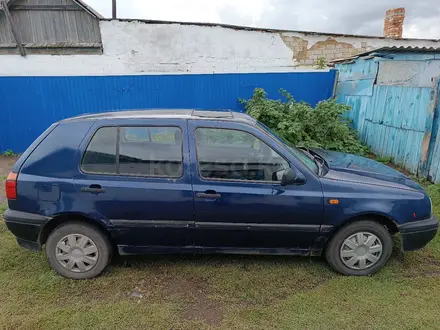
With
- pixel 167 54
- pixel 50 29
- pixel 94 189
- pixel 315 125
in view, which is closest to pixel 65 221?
pixel 94 189

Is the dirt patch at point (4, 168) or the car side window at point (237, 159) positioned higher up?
the car side window at point (237, 159)

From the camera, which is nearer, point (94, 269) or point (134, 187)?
point (134, 187)

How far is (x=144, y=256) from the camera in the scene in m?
3.37

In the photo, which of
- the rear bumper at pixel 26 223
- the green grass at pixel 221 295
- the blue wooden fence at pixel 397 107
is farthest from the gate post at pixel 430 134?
the rear bumper at pixel 26 223

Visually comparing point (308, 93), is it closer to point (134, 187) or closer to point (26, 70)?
point (134, 187)

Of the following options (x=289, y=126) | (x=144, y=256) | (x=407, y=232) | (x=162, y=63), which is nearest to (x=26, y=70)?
(x=162, y=63)

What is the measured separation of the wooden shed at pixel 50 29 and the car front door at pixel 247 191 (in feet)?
29.8

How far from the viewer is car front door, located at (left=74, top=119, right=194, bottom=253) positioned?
274 cm

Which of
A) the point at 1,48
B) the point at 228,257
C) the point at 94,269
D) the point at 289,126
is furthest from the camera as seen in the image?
the point at 1,48

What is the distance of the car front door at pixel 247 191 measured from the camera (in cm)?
274

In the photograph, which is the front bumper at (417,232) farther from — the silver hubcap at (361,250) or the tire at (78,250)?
the tire at (78,250)

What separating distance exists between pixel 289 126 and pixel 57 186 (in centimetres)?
505

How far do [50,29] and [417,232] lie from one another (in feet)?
38.2

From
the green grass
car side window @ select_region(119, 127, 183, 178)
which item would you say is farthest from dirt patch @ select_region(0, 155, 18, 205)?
car side window @ select_region(119, 127, 183, 178)
